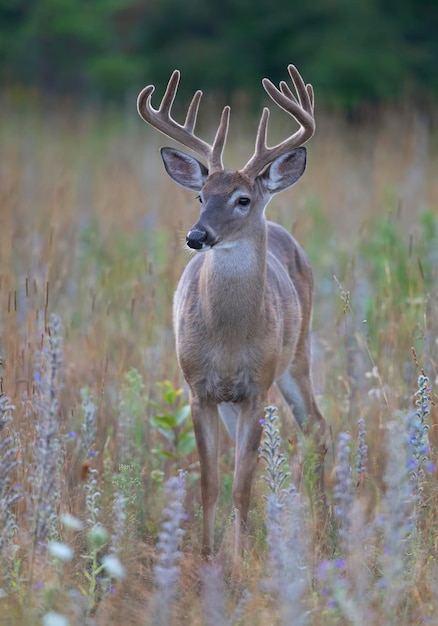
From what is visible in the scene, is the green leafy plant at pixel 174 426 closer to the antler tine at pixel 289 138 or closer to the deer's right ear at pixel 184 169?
the deer's right ear at pixel 184 169

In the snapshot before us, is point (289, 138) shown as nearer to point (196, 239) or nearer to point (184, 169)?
point (184, 169)

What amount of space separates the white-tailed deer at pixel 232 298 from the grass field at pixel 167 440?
21cm

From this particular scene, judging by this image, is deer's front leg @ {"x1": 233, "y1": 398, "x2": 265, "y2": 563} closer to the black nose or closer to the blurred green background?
the black nose

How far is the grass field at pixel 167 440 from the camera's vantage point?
298 centimetres

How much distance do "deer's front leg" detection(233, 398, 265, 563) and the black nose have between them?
728 millimetres

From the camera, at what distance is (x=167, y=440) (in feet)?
16.4

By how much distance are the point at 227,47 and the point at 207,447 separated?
44.4ft

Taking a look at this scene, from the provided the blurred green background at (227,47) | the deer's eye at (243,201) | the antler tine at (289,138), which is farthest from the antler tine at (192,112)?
the blurred green background at (227,47)

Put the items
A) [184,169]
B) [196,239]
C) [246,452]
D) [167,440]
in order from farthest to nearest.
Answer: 1. [167,440]
2. [184,169]
3. [246,452]
4. [196,239]

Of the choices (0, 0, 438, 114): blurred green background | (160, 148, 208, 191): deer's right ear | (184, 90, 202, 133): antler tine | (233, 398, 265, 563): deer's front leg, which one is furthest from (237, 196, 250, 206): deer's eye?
(0, 0, 438, 114): blurred green background

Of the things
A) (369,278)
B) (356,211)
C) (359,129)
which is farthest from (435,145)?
(369,278)

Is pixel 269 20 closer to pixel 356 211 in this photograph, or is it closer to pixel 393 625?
pixel 356 211

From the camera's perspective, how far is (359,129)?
13273 millimetres

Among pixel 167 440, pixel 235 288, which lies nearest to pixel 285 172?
pixel 235 288
